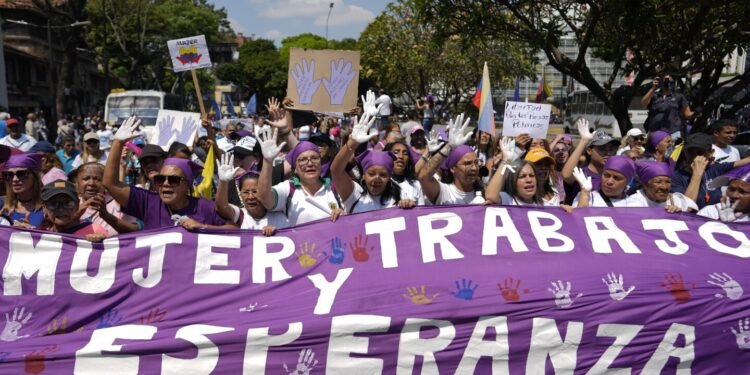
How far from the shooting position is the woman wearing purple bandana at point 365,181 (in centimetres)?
451

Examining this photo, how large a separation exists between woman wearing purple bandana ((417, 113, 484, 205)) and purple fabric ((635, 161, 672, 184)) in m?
1.14

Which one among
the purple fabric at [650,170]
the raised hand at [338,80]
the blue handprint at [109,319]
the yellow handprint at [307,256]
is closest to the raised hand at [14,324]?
the blue handprint at [109,319]

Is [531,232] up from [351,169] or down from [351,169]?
down

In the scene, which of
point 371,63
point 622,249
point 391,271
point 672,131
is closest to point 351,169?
point 391,271

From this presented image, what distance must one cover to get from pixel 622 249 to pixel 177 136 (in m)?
5.69

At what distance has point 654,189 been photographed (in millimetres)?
4562

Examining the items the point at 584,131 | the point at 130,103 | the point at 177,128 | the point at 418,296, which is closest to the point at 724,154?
the point at 584,131

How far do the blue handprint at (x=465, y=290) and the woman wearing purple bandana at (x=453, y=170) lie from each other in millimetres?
909

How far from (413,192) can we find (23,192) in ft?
9.18

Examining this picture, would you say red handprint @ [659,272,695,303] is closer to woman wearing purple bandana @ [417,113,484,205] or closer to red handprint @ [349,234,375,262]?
woman wearing purple bandana @ [417,113,484,205]

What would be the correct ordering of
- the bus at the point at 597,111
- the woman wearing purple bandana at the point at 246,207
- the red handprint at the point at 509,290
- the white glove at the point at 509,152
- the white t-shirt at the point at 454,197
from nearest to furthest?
the red handprint at the point at 509,290
the woman wearing purple bandana at the point at 246,207
the white t-shirt at the point at 454,197
the white glove at the point at 509,152
the bus at the point at 597,111

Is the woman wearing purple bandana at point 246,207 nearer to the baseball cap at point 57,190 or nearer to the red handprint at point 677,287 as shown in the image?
the baseball cap at point 57,190

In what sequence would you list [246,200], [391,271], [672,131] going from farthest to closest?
1. [672,131]
2. [246,200]
3. [391,271]

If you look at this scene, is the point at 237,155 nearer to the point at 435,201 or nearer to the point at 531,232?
the point at 435,201
